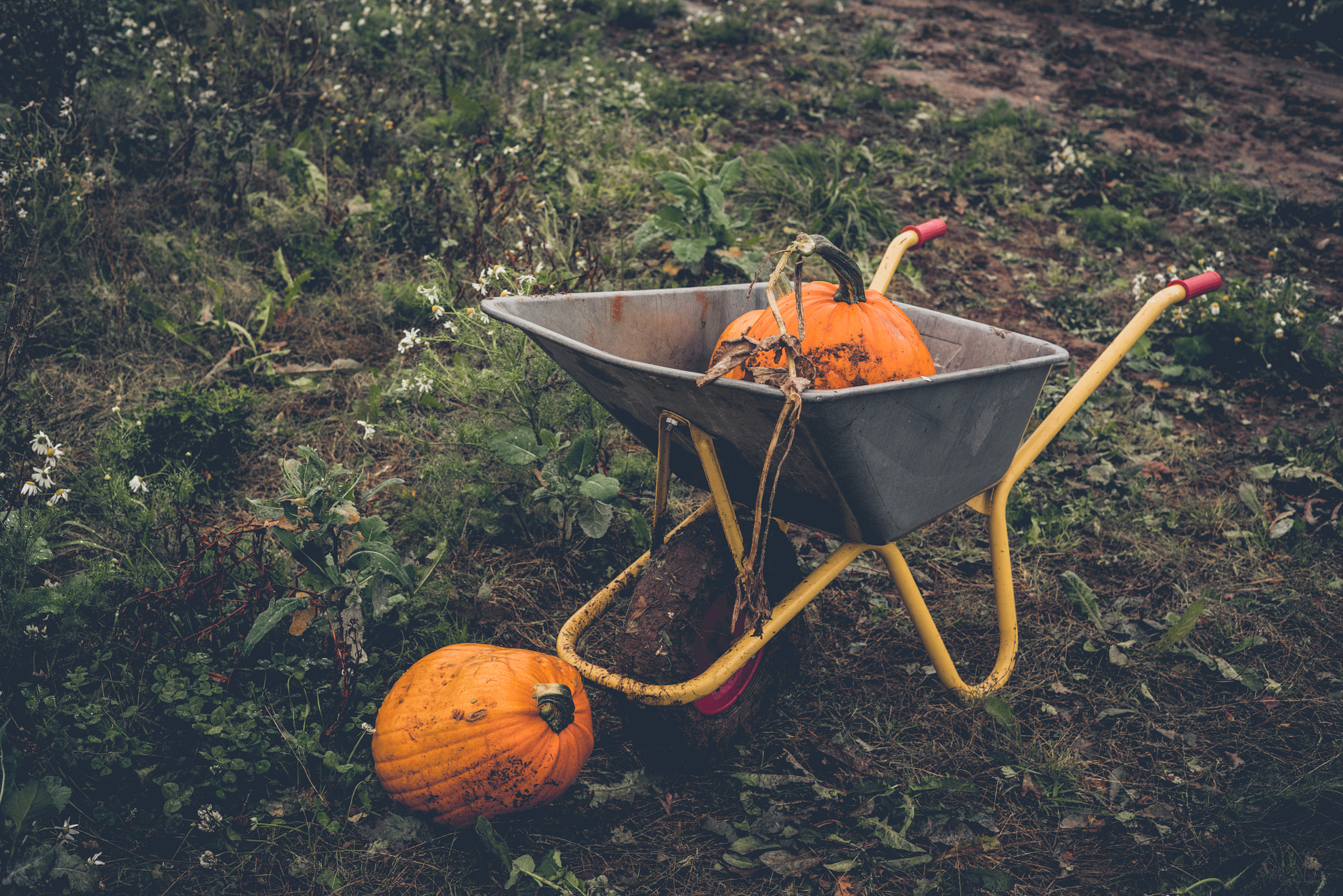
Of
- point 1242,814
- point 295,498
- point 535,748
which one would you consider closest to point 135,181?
point 295,498

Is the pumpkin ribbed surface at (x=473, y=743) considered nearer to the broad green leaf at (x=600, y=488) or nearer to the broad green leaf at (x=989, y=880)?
the broad green leaf at (x=600, y=488)

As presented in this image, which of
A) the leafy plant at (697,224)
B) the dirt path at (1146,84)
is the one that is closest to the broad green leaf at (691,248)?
the leafy plant at (697,224)

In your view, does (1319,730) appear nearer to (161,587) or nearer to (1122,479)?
(1122,479)

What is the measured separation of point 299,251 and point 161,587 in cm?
223

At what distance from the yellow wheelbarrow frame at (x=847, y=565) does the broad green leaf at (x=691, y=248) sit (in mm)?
1358

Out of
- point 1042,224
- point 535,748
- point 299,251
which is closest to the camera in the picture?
point 535,748

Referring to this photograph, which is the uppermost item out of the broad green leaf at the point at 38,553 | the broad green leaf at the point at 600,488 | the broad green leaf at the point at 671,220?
the broad green leaf at the point at 671,220

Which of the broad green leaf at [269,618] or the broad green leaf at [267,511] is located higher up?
the broad green leaf at [267,511]

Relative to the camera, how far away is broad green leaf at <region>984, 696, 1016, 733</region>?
2.20 m

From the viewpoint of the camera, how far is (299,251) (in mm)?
3895

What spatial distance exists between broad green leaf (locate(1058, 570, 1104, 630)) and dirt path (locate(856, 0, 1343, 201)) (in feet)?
14.3

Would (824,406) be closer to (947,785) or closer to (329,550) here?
(947,785)

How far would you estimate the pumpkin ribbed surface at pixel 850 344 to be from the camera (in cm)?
168

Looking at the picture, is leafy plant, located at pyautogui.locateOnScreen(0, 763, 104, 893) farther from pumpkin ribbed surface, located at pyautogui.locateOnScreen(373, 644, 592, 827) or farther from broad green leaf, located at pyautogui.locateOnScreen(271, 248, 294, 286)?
broad green leaf, located at pyautogui.locateOnScreen(271, 248, 294, 286)
